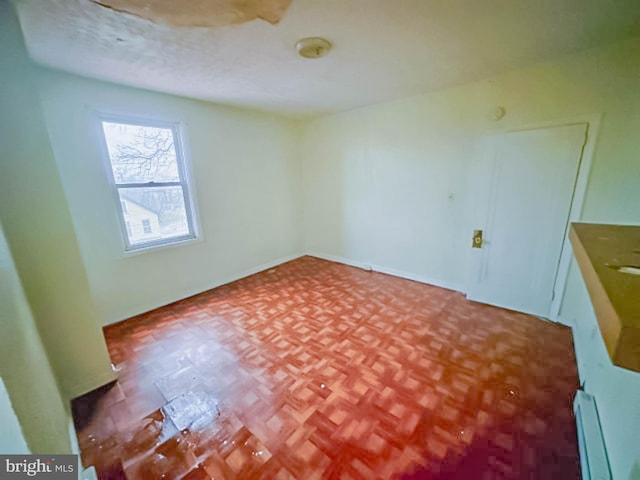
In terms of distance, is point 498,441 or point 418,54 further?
point 418,54

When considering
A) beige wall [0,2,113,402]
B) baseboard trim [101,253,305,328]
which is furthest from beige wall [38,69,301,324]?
beige wall [0,2,113,402]

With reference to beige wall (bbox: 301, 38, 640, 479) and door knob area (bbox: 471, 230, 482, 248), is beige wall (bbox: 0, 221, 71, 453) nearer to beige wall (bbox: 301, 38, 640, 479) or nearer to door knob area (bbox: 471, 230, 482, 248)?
beige wall (bbox: 301, 38, 640, 479)

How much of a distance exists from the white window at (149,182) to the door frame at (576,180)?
356cm

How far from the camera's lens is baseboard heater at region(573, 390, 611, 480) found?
109cm

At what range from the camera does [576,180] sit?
7.17 feet

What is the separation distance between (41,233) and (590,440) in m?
3.24

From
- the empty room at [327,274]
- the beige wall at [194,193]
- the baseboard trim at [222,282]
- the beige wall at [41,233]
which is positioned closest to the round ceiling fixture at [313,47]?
the empty room at [327,274]

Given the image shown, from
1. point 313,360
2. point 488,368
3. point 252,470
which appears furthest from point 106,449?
point 488,368

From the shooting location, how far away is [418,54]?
1.95 metres

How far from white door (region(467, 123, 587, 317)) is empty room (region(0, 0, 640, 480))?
20 millimetres

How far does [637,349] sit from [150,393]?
2.37 meters

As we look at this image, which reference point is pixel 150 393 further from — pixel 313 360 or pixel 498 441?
pixel 498 441

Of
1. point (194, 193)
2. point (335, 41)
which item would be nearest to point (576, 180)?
point (335, 41)

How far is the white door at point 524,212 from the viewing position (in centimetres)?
225
